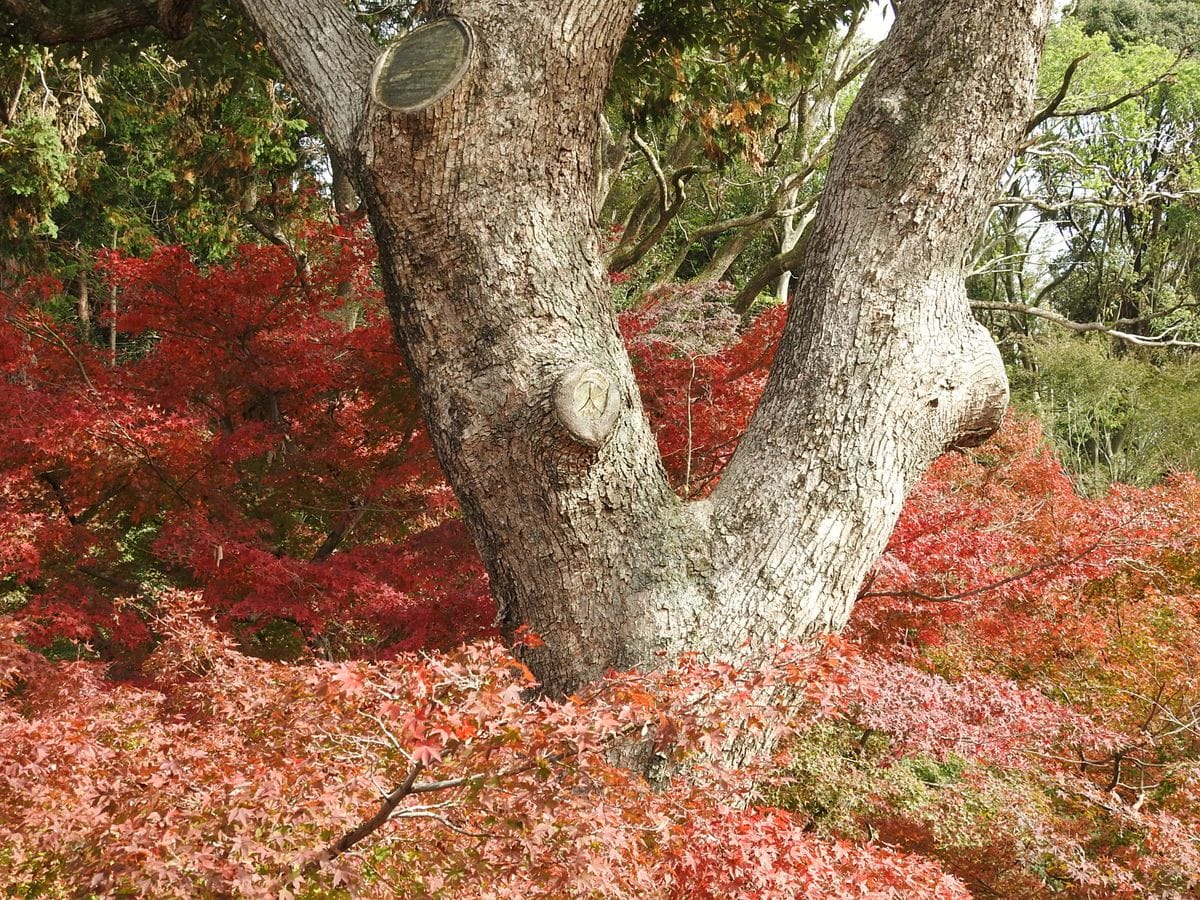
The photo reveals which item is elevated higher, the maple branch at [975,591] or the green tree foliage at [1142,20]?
the green tree foliage at [1142,20]

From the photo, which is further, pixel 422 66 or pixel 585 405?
pixel 422 66

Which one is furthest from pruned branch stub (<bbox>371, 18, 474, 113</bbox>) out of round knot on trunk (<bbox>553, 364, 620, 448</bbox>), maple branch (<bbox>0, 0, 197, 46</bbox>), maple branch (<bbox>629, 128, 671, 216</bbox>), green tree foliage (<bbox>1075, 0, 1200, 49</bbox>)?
green tree foliage (<bbox>1075, 0, 1200, 49</bbox>)

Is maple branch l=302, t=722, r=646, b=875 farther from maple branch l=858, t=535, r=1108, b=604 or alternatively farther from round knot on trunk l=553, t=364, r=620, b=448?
Result: maple branch l=858, t=535, r=1108, b=604

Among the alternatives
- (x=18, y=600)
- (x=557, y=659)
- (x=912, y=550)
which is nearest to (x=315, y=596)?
(x=557, y=659)

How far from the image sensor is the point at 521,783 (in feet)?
5.87

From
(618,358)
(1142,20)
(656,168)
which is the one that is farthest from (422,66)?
(1142,20)

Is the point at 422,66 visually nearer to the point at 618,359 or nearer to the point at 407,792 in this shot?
the point at 618,359

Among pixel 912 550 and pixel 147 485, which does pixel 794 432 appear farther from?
pixel 147 485

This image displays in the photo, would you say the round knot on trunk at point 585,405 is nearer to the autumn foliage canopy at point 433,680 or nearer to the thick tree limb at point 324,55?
the autumn foliage canopy at point 433,680

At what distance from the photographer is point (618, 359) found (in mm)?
2877

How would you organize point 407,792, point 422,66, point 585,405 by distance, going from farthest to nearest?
point 422,66 → point 585,405 → point 407,792

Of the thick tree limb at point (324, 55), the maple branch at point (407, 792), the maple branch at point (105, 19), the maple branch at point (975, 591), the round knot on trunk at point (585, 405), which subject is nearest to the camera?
the maple branch at point (407, 792)

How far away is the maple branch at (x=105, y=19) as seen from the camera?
3.68 m

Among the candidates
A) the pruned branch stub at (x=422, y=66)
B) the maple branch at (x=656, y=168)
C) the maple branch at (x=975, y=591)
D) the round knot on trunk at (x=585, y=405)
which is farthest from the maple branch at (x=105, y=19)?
the maple branch at (x=656, y=168)
